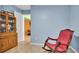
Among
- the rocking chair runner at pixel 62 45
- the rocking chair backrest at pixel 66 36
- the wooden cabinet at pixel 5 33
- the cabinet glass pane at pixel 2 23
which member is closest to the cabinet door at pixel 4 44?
the wooden cabinet at pixel 5 33

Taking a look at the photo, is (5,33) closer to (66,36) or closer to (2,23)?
(2,23)

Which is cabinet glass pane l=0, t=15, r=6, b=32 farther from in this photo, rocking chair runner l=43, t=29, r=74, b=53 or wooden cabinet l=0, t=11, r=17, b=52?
rocking chair runner l=43, t=29, r=74, b=53

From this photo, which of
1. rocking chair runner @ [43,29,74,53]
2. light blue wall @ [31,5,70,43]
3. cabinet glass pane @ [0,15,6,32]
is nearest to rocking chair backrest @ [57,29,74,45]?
rocking chair runner @ [43,29,74,53]

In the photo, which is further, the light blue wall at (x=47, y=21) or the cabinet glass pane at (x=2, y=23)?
the light blue wall at (x=47, y=21)

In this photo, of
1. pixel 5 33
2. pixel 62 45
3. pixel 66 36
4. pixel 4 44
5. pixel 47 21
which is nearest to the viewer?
pixel 62 45

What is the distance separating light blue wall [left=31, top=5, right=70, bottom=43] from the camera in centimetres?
424

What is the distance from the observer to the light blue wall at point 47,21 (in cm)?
424

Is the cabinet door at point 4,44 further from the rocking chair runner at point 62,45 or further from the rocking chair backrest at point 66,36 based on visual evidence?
the rocking chair backrest at point 66,36

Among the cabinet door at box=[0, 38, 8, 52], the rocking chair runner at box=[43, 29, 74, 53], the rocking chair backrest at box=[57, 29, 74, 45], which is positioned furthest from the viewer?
the cabinet door at box=[0, 38, 8, 52]

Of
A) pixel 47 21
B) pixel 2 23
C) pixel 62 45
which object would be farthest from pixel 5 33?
pixel 62 45

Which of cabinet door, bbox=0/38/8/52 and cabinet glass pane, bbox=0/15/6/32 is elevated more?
cabinet glass pane, bbox=0/15/6/32

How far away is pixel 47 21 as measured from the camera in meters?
4.40
